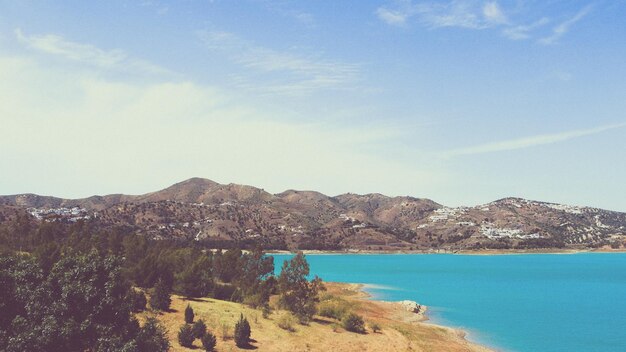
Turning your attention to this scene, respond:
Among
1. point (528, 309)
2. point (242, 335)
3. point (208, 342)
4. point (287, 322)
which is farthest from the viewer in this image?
point (528, 309)

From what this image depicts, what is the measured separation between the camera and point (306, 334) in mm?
38969

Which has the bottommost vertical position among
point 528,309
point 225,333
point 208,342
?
point 528,309

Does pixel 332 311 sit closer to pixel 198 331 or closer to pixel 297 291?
pixel 297 291

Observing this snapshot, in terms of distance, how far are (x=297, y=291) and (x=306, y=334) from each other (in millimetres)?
8286

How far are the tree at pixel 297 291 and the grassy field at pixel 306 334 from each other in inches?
50.1

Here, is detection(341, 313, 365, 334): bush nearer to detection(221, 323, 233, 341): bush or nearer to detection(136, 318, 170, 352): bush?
detection(221, 323, 233, 341): bush

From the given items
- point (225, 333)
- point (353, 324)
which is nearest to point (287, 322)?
point (353, 324)

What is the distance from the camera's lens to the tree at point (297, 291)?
4491cm

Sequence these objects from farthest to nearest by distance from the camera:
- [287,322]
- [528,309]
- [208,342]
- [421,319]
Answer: [528,309]
[421,319]
[287,322]
[208,342]

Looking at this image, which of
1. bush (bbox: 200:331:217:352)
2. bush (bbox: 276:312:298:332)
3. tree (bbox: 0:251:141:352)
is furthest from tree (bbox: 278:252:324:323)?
tree (bbox: 0:251:141:352)

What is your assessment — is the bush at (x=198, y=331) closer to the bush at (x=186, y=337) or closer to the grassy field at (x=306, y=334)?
the grassy field at (x=306, y=334)

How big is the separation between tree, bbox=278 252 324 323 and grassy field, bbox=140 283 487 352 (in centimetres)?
127

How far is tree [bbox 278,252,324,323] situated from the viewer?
44906mm

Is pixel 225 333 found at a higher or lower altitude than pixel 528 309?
higher
